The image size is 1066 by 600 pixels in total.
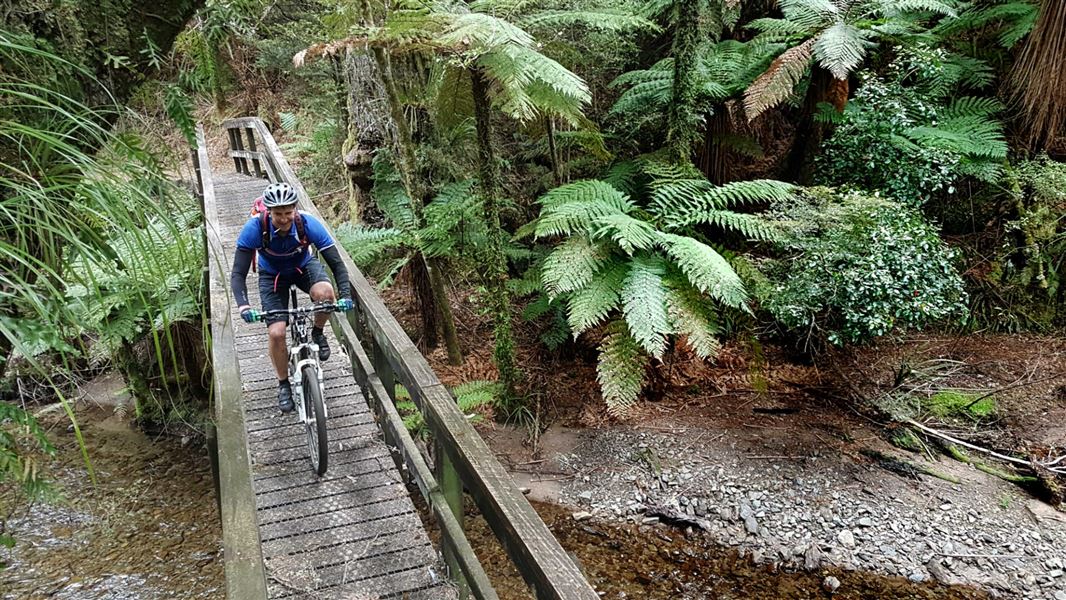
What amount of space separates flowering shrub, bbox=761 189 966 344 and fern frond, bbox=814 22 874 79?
121cm

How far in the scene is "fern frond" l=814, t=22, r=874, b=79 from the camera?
19.6 ft

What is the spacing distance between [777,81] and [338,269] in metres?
4.91

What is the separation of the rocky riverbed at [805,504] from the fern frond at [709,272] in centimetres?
187

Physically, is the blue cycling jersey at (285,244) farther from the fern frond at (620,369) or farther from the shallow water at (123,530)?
the fern frond at (620,369)

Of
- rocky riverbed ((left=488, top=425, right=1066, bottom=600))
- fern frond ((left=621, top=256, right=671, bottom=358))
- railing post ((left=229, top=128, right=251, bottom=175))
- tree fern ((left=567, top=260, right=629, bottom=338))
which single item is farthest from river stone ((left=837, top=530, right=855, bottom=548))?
railing post ((left=229, top=128, right=251, bottom=175))

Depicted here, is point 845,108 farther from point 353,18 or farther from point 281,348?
point 281,348

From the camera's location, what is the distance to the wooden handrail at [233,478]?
2.08 m

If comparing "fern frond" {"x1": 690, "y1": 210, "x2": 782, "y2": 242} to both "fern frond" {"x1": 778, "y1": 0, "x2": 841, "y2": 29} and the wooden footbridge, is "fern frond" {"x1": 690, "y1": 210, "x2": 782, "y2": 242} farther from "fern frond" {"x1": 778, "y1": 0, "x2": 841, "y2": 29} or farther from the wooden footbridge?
the wooden footbridge

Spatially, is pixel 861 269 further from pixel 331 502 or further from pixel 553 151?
pixel 331 502

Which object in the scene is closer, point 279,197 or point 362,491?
point 362,491

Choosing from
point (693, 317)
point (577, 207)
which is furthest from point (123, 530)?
point (693, 317)

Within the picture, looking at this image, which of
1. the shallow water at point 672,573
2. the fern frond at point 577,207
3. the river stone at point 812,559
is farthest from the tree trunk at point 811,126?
the shallow water at point 672,573

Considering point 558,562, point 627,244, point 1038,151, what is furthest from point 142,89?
point 1038,151

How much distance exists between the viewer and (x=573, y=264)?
592 centimetres
